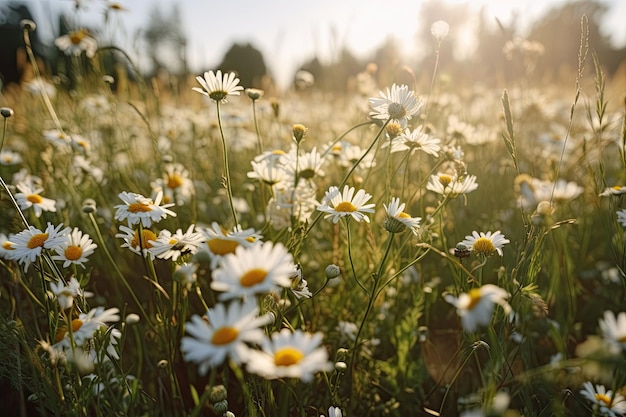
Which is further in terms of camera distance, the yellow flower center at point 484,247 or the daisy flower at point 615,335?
the yellow flower center at point 484,247

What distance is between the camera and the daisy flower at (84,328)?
1.08 metres

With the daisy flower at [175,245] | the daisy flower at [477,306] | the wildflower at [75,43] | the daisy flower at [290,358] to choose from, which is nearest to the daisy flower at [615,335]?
the daisy flower at [477,306]

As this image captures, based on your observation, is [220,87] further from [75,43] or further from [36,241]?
[75,43]

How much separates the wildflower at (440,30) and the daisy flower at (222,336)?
1384mm

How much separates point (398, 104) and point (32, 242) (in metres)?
1.05

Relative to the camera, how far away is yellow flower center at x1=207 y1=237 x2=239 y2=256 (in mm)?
983

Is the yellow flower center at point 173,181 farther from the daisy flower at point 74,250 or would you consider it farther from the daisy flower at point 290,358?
the daisy flower at point 290,358

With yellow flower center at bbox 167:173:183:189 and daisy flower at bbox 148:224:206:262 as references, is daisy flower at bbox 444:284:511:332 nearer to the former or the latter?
daisy flower at bbox 148:224:206:262

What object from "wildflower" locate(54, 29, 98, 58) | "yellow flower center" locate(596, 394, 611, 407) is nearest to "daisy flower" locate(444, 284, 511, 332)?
"yellow flower center" locate(596, 394, 611, 407)

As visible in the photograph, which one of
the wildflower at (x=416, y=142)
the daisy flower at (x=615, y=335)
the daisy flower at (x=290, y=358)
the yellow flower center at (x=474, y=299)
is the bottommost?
the daisy flower at (x=615, y=335)

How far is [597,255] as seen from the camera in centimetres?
239

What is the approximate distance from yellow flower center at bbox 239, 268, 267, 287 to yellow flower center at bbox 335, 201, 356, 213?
0.53 meters

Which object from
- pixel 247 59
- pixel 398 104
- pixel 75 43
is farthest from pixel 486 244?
pixel 247 59

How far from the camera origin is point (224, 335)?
0.73m
